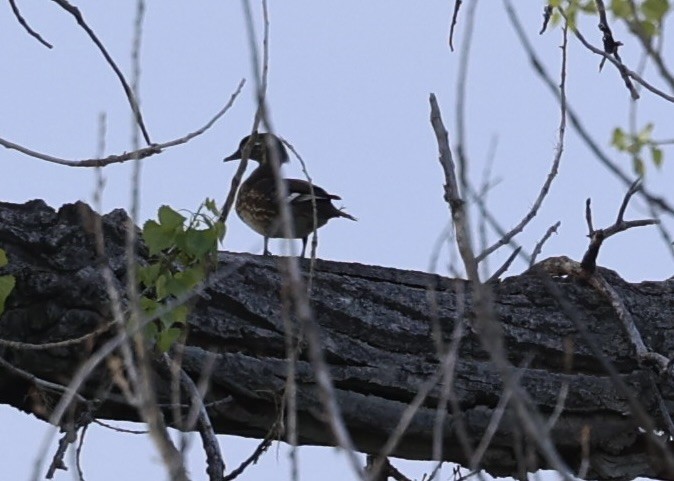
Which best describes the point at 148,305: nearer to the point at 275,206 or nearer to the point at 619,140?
the point at 619,140

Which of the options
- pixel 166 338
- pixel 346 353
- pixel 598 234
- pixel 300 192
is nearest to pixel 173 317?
pixel 166 338

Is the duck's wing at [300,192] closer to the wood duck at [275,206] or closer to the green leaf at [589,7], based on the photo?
the wood duck at [275,206]

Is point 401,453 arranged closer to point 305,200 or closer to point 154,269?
point 154,269

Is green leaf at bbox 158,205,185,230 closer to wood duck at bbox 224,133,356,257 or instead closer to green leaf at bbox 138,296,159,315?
green leaf at bbox 138,296,159,315

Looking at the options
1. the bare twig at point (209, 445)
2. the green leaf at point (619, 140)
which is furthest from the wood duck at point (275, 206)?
the green leaf at point (619, 140)

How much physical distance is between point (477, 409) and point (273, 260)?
74 cm

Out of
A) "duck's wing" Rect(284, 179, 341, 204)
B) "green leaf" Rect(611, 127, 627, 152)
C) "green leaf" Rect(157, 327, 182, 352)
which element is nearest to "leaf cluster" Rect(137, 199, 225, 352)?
"green leaf" Rect(157, 327, 182, 352)

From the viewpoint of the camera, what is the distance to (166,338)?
11.9 feet

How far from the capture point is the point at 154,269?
3.72 metres

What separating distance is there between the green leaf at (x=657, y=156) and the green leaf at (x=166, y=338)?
4.06ft

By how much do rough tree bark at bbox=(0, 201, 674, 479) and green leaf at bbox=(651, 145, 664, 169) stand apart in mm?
983

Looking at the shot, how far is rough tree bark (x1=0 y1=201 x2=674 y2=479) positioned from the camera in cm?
404

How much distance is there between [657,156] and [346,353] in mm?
1388

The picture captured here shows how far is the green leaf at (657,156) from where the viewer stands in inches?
120
